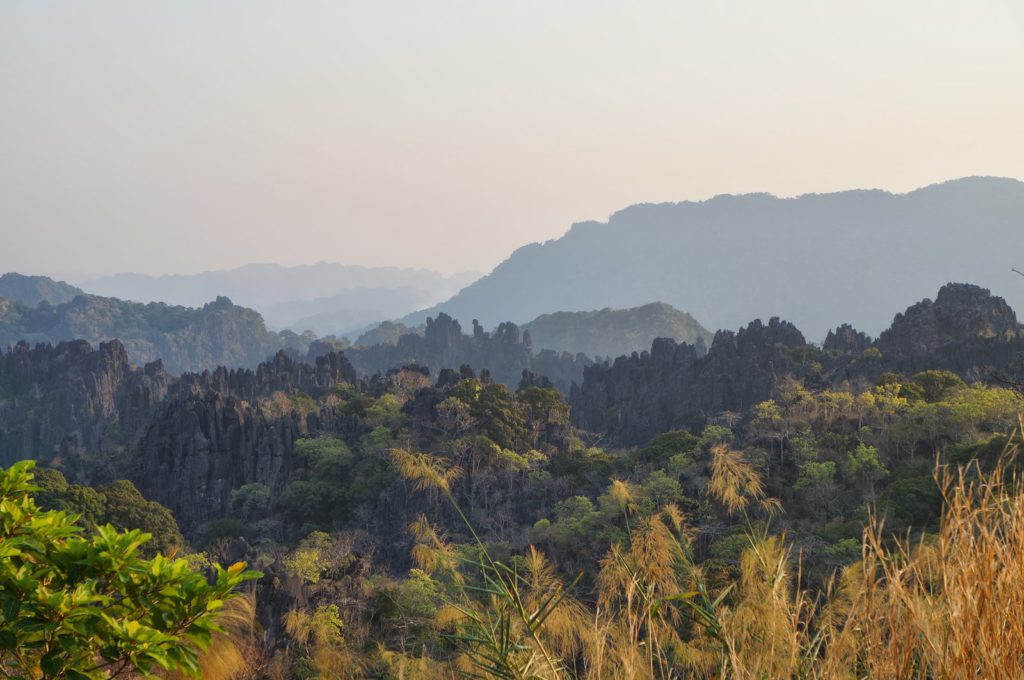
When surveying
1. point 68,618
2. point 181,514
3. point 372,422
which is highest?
point 68,618

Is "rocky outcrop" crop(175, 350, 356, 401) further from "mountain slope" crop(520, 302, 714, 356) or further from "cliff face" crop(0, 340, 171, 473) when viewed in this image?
"mountain slope" crop(520, 302, 714, 356)

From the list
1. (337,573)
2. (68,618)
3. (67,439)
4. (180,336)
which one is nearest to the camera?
(68,618)

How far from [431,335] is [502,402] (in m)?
63.0

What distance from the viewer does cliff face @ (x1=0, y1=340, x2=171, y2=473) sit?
73.1 meters

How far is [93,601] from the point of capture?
3990 mm

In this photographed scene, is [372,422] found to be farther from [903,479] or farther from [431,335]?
[431,335]

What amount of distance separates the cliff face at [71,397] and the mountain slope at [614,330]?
70.1 metres

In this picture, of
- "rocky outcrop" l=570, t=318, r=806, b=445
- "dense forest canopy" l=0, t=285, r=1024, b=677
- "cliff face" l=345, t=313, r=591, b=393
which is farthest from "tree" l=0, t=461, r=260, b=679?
"cliff face" l=345, t=313, r=591, b=393

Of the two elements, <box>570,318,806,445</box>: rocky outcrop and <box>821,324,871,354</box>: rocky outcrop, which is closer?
<box>570,318,806,445</box>: rocky outcrop

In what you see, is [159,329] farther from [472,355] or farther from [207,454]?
[207,454]

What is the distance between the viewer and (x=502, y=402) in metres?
45.9

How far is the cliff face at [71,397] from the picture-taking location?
73.1 m

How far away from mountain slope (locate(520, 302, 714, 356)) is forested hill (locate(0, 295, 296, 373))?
48827 mm

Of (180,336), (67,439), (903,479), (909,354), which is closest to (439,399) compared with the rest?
(903,479)
